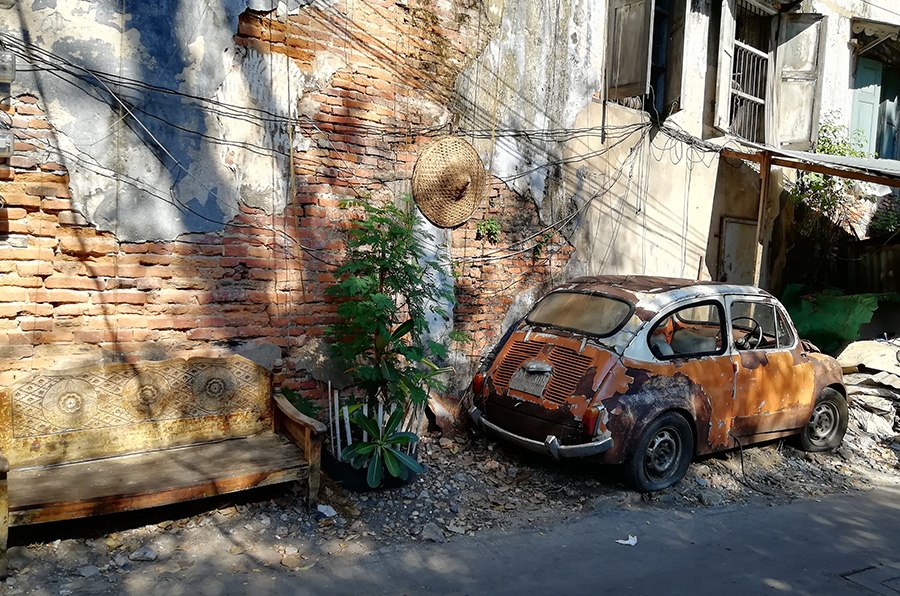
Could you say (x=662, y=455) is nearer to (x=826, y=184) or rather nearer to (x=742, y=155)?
(x=742, y=155)

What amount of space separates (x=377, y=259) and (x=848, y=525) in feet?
14.0

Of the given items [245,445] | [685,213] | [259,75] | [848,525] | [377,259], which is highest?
[259,75]

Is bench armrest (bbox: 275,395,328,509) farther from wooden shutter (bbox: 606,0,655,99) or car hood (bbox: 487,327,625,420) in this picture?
wooden shutter (bbox: 606,0,655,99)

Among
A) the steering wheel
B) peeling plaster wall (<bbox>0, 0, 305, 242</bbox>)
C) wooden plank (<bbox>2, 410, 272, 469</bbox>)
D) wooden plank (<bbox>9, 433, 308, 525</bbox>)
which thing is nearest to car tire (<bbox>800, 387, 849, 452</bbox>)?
the steering wheel

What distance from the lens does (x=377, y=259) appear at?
5316 mm

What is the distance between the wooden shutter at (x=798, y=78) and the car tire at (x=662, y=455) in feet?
22.4

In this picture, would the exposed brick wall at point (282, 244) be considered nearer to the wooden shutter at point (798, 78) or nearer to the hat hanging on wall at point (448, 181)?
the hat hanging on wall at point (448, 181)

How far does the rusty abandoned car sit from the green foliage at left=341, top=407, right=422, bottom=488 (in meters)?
0.95

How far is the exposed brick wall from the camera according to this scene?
4520 millimetres

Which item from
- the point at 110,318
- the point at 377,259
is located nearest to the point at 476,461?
the point at 377,259

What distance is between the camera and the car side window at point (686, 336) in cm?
561

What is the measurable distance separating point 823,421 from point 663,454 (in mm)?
2533

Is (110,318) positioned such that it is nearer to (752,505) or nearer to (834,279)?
(752,505)

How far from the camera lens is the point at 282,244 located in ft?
18.3
